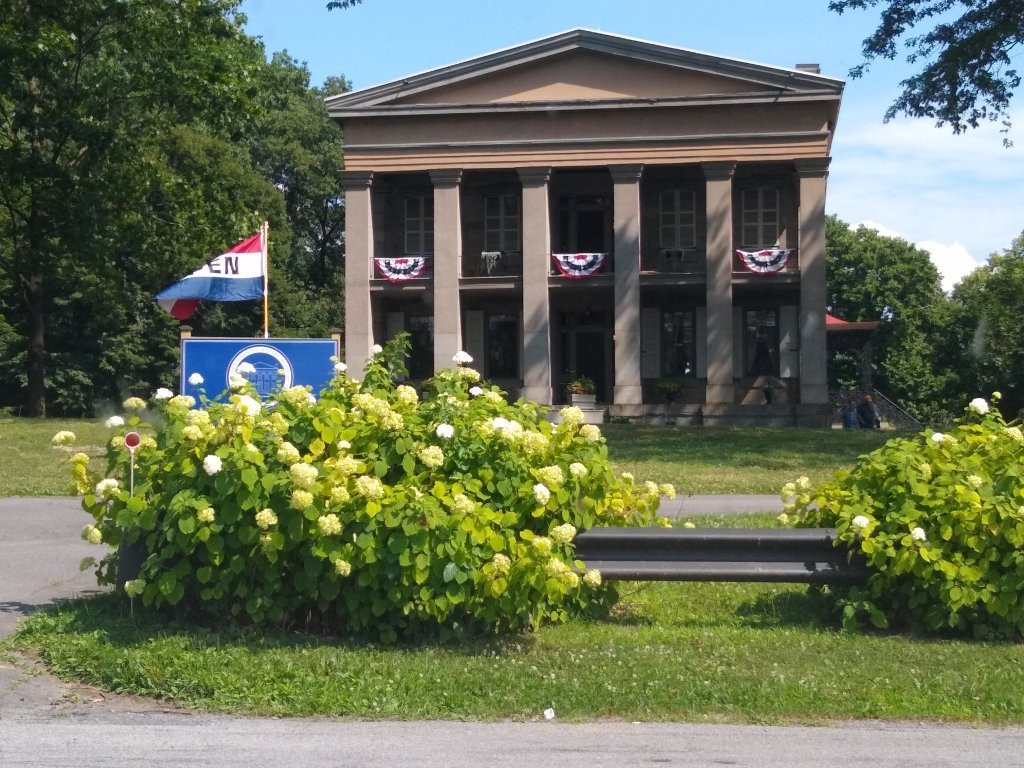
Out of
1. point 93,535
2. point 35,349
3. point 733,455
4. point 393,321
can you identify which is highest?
point 393,321

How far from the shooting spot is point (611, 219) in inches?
1566

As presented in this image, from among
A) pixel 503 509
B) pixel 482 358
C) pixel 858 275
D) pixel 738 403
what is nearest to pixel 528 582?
pixel 503 509

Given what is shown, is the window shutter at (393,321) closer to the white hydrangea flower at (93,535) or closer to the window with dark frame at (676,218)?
the window with dark frame at (676,218)

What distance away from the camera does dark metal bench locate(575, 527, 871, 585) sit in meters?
7.73

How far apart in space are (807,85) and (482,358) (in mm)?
13959

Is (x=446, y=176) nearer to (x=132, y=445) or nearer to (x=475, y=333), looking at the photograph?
(x=475, y=333)

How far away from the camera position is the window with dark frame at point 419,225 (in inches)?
1580

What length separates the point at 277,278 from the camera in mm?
54531

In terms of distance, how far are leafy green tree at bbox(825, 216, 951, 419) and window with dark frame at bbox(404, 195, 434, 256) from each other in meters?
35.7

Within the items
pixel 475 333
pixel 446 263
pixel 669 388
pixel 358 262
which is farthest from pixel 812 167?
pixel 358 262

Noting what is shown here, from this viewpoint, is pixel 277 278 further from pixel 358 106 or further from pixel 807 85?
pixel 807 85

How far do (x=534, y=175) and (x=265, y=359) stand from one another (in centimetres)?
2702

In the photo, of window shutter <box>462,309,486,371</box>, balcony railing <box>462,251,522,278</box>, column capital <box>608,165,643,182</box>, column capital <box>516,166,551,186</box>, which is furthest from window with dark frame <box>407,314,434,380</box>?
column capital <box>608,165,643,182</box>

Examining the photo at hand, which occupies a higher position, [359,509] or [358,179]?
[358,179]
